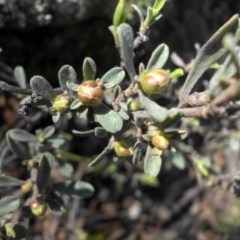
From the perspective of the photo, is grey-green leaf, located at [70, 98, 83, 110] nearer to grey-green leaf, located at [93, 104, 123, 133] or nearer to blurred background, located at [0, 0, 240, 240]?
grey-green leaf, located at [93, 104, 123, 133]

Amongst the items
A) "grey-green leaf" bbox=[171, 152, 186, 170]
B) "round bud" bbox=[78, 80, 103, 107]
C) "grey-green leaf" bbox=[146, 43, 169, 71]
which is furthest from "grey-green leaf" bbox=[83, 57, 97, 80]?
"grey-green leaf" bbox=[171, 152, 186, 170]

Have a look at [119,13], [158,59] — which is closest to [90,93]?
[158,59]

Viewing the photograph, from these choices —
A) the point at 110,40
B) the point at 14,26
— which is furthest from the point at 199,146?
the point at 14,26

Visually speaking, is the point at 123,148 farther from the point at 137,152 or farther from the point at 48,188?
the point at 48,188

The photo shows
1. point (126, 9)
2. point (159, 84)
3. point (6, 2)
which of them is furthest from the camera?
point (126, 9)

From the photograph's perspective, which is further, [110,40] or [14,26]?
[110,40]

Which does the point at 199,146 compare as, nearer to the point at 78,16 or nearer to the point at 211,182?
the point at 211,182

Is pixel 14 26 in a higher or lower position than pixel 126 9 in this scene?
higher
